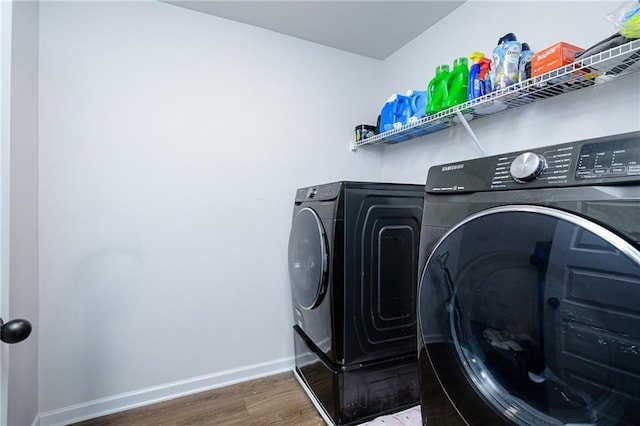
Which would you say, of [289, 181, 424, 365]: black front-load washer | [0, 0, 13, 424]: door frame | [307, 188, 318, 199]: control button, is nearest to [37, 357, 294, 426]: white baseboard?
[289, 181, 424, 365]: black front-load washer

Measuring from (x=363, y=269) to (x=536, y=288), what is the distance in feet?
2.84

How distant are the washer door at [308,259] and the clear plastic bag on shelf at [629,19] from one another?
131 centimetres

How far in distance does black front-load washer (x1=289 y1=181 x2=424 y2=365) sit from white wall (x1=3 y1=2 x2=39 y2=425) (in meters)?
1.32

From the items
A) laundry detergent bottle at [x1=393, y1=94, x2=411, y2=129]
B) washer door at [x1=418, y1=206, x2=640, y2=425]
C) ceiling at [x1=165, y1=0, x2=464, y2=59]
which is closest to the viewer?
washer door at [x1=418, y1=206, x2=640, y2=425]

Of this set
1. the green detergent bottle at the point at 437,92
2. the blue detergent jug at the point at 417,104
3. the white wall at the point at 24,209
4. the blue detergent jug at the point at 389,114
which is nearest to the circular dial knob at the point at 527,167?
the green detergent bottle at the point at 437,92

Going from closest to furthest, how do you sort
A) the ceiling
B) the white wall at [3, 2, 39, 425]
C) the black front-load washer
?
the white wall at [3, 2, 39, 425]
the black front-load washer
the ceiling

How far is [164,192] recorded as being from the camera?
1.82 metres

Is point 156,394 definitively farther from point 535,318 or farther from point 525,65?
point 525,65

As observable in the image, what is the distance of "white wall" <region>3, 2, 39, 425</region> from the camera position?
125cm

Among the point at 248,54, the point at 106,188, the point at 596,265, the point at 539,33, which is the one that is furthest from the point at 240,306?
the point at 539,33

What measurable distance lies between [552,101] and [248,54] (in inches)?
71.5

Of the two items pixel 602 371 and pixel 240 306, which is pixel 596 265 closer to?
pixel 602 371

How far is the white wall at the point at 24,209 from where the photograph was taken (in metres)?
1.25

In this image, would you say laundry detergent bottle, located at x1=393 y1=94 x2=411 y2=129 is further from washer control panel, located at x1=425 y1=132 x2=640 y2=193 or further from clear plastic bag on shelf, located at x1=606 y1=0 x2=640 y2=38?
washer control panel, located at x1=425 y1=132 x2=640 y2=193
